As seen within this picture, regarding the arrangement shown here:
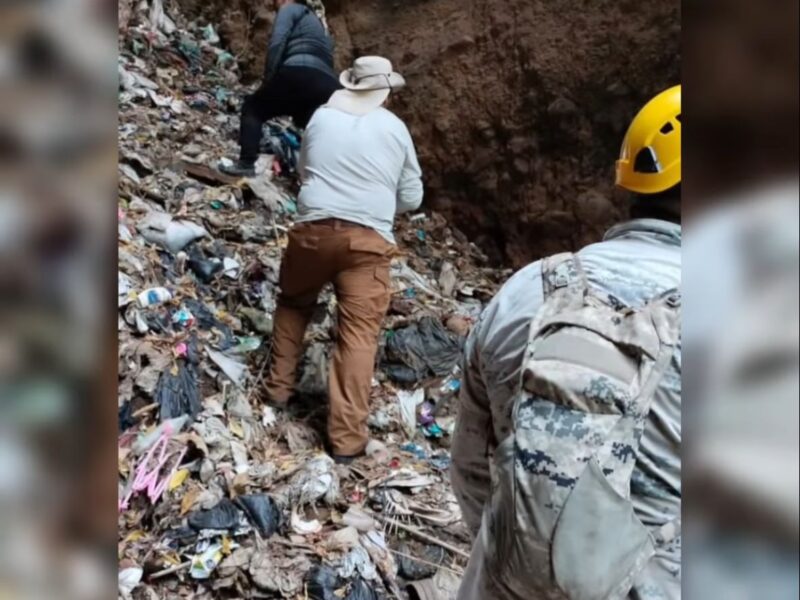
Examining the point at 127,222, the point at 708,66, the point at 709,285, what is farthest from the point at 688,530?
the point at 127,222

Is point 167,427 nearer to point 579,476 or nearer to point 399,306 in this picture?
point 399,306

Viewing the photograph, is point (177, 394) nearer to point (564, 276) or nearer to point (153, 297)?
point (153, 297)

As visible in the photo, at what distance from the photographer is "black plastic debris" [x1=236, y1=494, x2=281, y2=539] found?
2662 mm

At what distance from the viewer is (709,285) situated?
0.64 m

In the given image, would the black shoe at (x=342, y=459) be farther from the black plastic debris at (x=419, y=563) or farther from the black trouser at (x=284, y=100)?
the black trouser at (x=284, y=100)

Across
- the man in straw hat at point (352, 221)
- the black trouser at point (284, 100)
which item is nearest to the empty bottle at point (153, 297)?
the man in straw hat at point (352, 221)

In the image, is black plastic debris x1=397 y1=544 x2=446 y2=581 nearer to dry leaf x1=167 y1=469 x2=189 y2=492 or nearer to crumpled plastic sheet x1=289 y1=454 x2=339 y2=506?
crumpled plastic sheet x1=289 y1=454 x2=339 y2=506

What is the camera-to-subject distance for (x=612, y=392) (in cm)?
109

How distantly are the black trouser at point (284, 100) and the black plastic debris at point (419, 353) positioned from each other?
1.54 meters

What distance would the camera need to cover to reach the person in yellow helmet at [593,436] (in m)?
1.09

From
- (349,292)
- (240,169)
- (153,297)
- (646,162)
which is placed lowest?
(153,297)

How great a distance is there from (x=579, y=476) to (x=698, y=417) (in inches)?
19.3

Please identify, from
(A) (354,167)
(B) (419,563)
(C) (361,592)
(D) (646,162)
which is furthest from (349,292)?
(D) (646,162)

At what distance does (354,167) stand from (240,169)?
1.92 m
